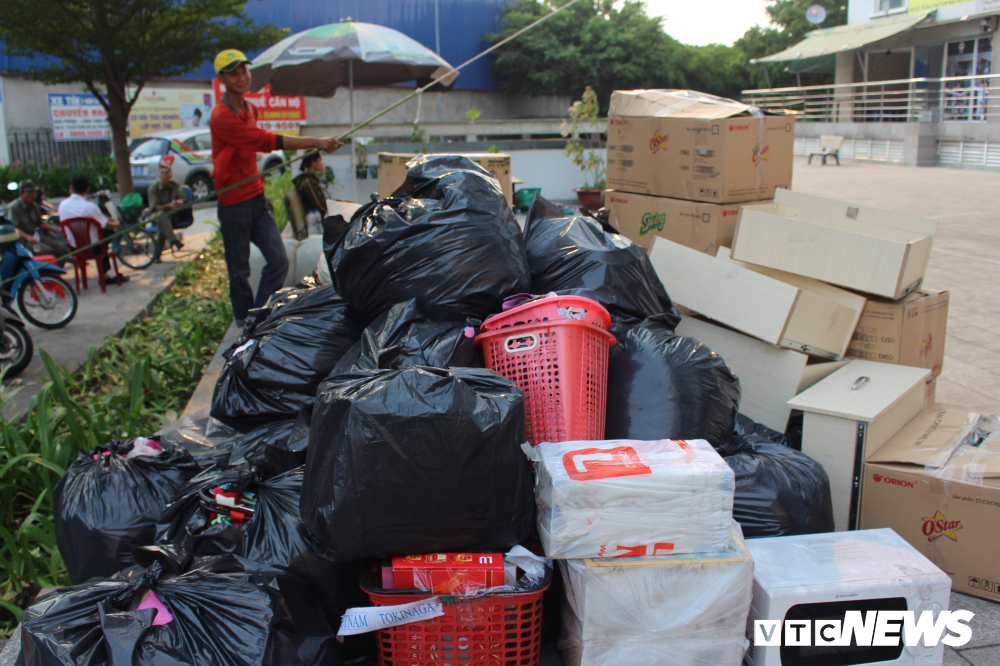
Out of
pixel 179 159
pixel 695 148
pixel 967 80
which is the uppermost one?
pixel 967 80

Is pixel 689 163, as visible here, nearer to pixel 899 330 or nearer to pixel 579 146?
pixel 899 330

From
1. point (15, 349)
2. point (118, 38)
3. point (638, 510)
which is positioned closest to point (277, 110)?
point (118, 38)

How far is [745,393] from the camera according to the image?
2.83m

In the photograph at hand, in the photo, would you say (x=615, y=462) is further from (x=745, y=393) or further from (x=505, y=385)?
(x=745, y=393)

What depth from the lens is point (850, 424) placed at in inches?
91.0

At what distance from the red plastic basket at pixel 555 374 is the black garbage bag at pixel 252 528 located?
68 centimetres

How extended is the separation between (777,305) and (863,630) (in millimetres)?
1317

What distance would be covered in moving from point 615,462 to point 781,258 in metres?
1.71

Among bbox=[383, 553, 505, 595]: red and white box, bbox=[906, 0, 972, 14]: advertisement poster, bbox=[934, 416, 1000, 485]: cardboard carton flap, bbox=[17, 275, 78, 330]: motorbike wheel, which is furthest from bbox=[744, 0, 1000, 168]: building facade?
bbox=[383, 553, 505, 595]: red and white box

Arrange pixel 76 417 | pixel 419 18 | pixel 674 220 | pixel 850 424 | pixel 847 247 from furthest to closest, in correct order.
→ pixel 419 18 < pixel 674 220 < pixel 76 417 < pixel 847 247 < pixel 850 424

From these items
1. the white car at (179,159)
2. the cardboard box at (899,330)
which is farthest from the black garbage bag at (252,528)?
the white car at (179,159)

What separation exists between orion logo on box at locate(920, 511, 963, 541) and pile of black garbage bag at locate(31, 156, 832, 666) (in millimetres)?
350

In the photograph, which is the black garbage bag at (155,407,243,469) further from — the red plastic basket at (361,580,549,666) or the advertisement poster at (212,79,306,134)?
the advertisement poster at (212,79,306,134)

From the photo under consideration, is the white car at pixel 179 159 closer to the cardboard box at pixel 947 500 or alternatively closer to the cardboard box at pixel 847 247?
the cardboard box at pixel 847 247
